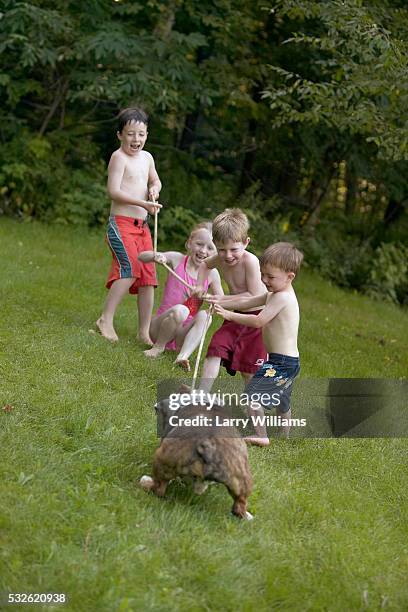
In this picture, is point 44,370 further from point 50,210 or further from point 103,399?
point 50,210

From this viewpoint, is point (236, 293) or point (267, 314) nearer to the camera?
point (267, 314)

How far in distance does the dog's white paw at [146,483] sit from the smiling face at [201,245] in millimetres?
2589

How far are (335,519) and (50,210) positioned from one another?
307 inches

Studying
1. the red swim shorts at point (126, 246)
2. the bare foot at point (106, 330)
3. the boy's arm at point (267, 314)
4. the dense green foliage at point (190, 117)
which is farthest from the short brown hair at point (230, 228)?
the dense green foliage at point (190, 117)

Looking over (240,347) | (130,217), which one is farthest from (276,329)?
(130,217)

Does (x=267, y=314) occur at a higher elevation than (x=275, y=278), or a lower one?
lower

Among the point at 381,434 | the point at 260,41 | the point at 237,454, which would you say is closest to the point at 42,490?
the point at 237,454

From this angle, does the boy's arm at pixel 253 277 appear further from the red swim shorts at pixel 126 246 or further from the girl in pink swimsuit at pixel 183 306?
the red swim shorts at pixel 126 246

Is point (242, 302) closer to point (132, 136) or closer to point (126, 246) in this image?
point (126, 246)

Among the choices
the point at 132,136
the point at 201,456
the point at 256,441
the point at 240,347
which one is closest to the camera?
the point at 201,456

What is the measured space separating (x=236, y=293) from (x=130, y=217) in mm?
1428

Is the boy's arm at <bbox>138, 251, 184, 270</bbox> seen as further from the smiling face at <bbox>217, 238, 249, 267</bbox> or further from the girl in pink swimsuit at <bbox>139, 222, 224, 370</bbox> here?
the smiling face at <bbox>217, 238, 249, 267</bbox>

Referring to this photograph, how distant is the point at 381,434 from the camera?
18.9ft

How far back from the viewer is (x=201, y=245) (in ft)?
20.7
